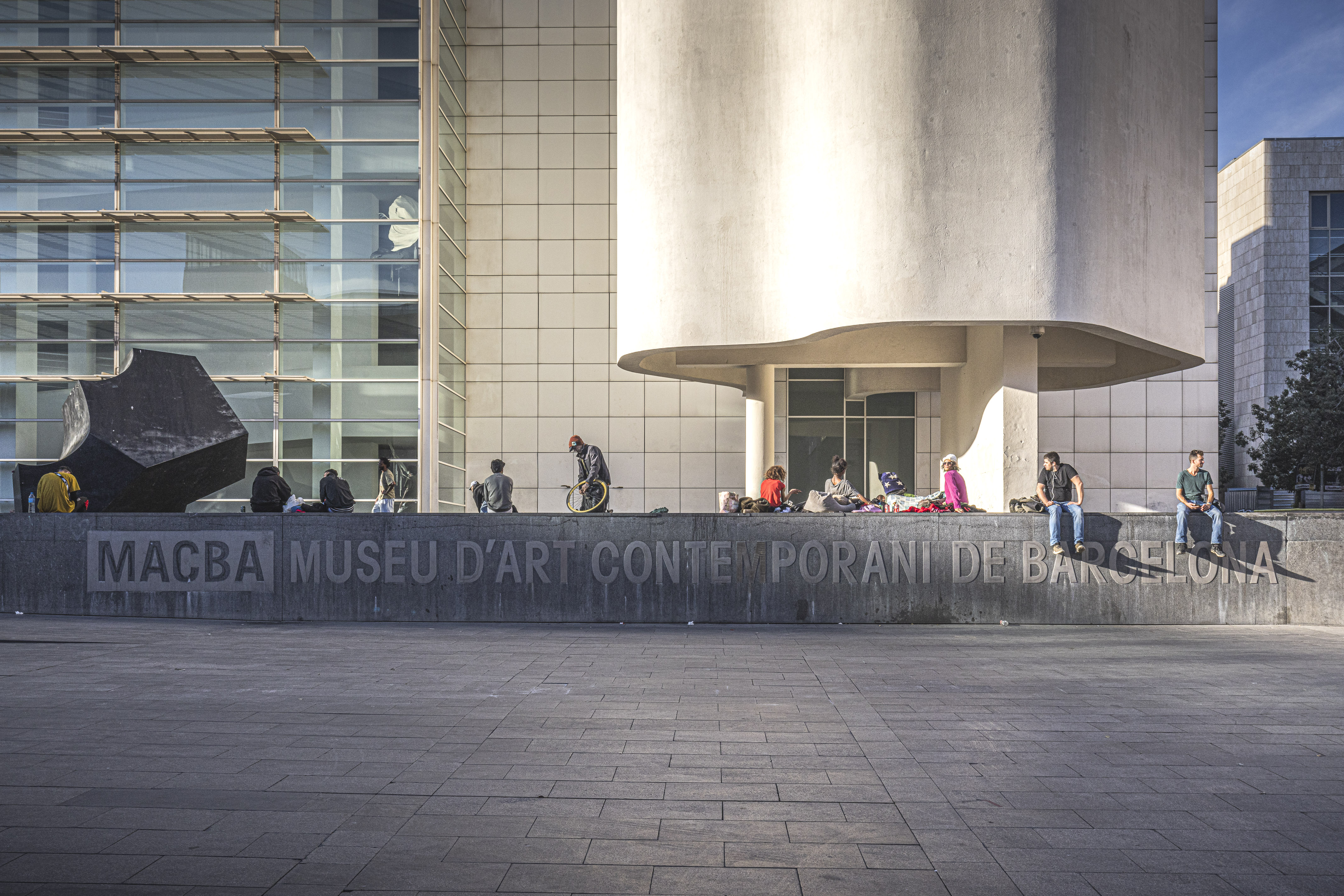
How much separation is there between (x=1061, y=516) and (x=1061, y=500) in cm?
22

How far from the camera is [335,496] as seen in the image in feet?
54.0

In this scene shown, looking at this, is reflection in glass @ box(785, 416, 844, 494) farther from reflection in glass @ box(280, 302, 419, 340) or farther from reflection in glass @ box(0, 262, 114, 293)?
reflection in glass @ box(0, 262, 114, 293)

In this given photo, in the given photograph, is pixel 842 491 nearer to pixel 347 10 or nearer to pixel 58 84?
pixel 347 10

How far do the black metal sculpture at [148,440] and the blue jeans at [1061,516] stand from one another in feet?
40.6

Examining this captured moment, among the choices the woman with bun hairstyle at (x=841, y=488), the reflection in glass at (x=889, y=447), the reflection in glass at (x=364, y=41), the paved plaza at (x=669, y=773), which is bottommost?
the paved plaza at (x=669, y=773)

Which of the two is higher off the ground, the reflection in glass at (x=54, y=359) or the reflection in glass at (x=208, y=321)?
the reflection in glass at (x=208, y=321)

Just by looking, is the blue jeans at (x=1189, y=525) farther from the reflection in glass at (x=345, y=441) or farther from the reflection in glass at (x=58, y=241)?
the reflection in glass at (x=58, y=241)

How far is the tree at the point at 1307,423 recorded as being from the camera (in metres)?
44.7

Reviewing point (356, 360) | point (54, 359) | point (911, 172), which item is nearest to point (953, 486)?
point (911, 172)

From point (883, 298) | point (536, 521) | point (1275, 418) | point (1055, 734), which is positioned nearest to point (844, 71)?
point (883, 298)

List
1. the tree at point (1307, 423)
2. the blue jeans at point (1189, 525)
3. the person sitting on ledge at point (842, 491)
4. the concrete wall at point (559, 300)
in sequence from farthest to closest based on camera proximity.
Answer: the tree at point (1307, 423), the concrete wall at point (559, 300), the person sitting on ledge at point (842, 491), the blue jeans at point (1189, 525)

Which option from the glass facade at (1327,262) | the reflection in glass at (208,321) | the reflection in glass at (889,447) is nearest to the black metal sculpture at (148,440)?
the reflection in glass at (208,321)

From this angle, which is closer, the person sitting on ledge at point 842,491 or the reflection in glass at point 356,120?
the person sitting on ledge at point 842,491

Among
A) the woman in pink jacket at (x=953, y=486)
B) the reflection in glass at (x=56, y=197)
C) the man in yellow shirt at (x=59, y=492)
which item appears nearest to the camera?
the man in yellow shirt at (x=59, y=492)
